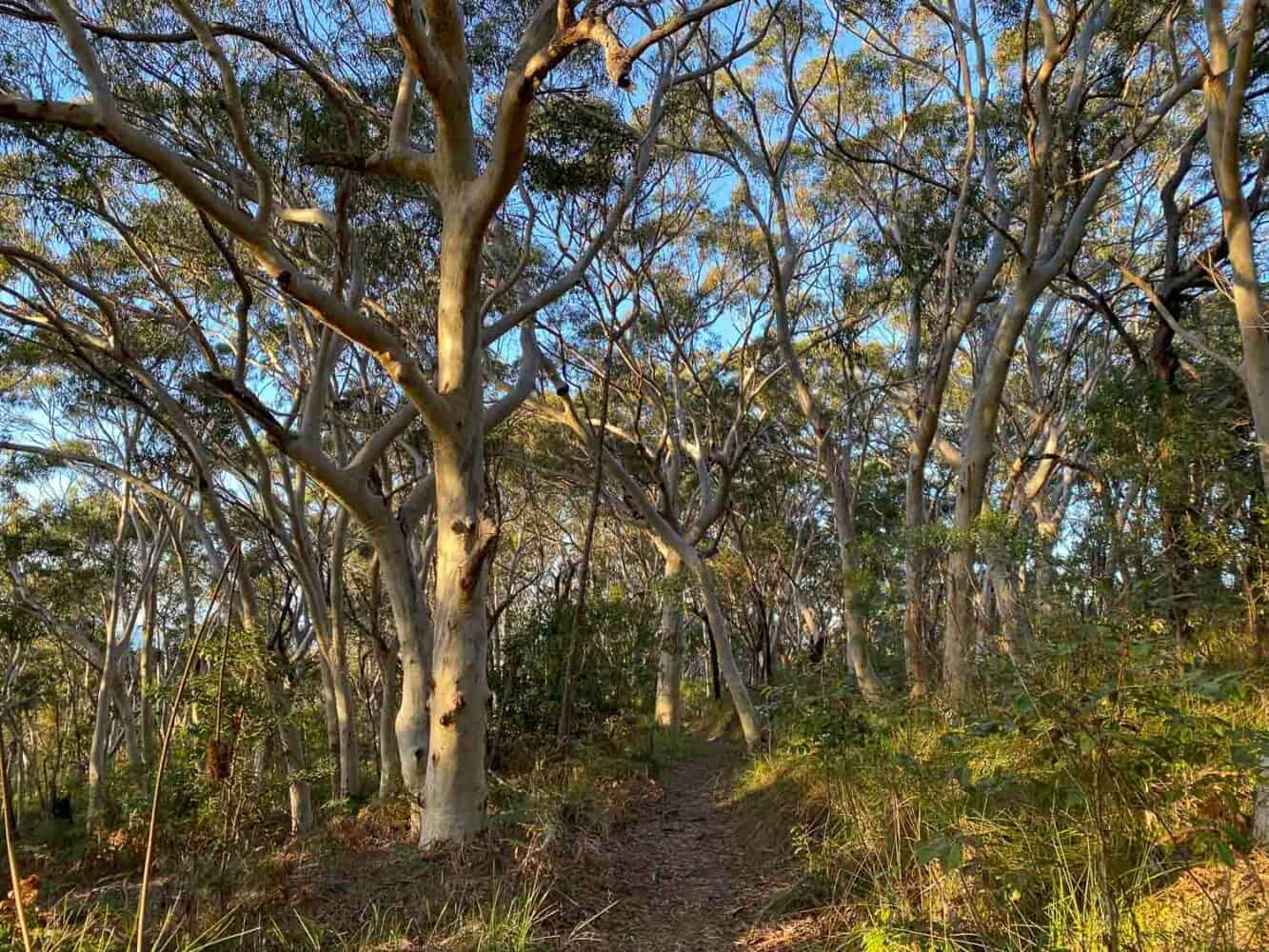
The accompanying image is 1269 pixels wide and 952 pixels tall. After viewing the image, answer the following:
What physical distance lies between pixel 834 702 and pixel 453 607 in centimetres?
298

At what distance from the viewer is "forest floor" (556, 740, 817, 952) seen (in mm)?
4074

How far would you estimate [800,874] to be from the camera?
4.50 m

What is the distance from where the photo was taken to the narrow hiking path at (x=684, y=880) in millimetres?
4125

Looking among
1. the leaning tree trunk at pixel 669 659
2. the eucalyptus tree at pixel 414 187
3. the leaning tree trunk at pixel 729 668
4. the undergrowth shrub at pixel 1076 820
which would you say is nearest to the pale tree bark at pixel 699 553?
the leaning tree trunk at pixel 729 668

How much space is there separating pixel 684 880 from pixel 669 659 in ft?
29.3

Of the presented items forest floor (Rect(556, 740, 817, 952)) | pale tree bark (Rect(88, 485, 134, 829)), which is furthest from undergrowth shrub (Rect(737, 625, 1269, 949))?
pale tree bark (Rect(88, 485, 134, 829))

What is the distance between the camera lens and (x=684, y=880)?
17.0ft

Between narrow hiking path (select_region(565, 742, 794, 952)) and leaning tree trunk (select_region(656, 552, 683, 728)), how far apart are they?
436 centimetres

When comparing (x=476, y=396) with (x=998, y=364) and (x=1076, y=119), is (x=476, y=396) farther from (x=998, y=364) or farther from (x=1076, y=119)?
(x=1076, y=119)

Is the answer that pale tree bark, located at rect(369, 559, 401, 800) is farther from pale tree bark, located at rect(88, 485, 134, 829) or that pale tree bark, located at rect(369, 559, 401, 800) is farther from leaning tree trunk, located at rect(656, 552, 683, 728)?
pale tree bark, located at rect(88, 485, 134, 829)

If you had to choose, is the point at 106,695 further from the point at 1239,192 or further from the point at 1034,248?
the point at 1239,192

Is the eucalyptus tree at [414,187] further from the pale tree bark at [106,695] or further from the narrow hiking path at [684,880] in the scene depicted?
the pale tree bark at [106,695]

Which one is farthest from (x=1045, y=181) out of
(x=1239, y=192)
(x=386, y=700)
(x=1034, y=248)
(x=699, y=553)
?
(x=386, y=700)

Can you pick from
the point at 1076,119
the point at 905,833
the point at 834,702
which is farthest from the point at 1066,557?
the point at 1076,119
